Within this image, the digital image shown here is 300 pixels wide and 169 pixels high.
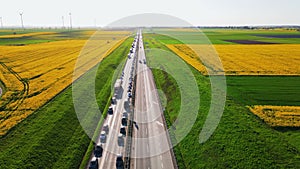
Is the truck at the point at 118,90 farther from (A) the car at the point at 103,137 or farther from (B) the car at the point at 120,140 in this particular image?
(B) the car at the point at 120,140

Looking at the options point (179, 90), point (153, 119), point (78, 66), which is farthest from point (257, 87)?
point (78, 66)

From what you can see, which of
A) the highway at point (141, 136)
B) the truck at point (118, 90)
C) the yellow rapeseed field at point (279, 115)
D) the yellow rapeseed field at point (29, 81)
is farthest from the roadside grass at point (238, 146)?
the yellow rapeseed field at point (29, 81)

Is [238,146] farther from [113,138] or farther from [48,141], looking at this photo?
[48,141]

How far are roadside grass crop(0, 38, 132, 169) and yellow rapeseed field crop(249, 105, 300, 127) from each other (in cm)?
2983

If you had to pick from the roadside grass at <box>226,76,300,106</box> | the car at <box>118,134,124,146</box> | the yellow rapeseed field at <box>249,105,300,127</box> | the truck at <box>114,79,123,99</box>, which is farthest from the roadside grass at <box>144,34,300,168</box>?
the truck at <box>114,79,123,99</box>

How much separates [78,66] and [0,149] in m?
55.9

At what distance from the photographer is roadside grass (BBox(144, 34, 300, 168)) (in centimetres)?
2764

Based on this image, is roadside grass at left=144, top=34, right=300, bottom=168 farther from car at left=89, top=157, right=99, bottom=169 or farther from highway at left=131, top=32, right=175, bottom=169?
car at left=89, top=157, right=99, bottom=169

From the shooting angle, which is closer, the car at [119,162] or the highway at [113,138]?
the car at [119,162]

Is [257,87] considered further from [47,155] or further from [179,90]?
[47,155]

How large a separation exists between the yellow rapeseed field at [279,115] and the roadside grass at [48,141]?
97.9 feet

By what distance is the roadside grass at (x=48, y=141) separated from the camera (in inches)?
1153

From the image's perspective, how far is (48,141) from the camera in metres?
33.5

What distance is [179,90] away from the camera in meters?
52.9
